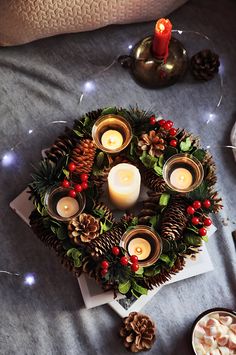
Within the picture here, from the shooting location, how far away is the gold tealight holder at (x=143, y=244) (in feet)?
2.98

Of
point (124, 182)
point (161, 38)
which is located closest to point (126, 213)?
point (124, 182)

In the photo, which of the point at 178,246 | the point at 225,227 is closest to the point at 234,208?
the point at 225,227

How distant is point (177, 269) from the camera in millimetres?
933

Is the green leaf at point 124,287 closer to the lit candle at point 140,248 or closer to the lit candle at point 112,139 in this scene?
the lit candle at point 140,248

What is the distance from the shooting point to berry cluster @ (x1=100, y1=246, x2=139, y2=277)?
0.89 meters

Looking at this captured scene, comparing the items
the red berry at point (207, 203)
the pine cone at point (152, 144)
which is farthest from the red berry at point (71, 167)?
the red berry at point (207, 203)

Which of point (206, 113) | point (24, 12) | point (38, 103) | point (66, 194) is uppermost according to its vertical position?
point (24, 12)

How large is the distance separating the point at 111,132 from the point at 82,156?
0.08 meters

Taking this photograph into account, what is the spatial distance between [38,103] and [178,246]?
43cm

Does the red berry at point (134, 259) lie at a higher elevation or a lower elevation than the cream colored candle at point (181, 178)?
lower

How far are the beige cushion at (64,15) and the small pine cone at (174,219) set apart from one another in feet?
1.41

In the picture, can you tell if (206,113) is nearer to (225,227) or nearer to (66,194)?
(225,227)

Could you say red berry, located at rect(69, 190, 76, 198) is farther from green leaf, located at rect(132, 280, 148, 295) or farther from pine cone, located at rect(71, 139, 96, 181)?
green leaf, located at rect(132, 280, 148, 295)

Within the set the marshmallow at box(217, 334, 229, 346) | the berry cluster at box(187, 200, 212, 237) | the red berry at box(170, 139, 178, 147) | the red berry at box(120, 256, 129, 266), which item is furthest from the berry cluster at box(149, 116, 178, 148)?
the marshmallow at box(217, 334, 229, 346)
